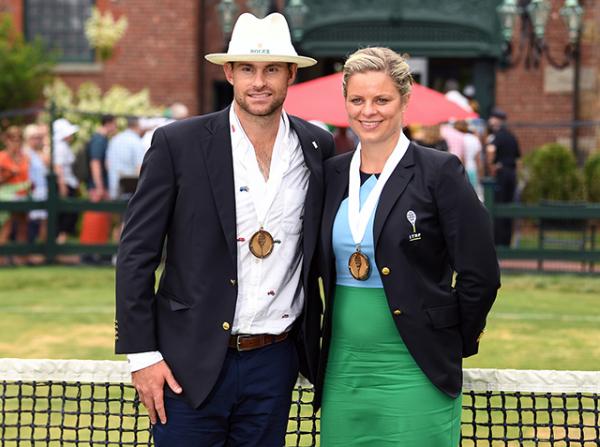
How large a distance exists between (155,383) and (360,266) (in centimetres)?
83

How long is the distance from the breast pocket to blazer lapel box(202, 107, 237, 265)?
20cm

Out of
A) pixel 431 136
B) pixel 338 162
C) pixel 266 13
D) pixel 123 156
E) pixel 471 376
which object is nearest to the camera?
pixel 338 162

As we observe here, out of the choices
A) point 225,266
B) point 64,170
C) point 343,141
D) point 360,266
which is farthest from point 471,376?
point 64,170

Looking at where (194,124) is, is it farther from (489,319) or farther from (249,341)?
(489,319)

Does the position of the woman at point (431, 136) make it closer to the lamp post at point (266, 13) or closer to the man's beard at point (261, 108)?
the lamp post at point (266, 13)

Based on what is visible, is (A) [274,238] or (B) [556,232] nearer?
(A) [274,238]

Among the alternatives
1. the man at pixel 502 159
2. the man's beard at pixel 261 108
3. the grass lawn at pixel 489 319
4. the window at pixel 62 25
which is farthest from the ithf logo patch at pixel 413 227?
the window at pixel 62 25

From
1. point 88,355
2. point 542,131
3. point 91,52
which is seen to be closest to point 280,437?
point 88,355

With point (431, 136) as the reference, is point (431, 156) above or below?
above

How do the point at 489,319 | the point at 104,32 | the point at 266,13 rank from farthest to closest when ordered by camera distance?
the point at 104,32 < the point at 266,13 < the point at 489,319

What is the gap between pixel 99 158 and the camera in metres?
17.7

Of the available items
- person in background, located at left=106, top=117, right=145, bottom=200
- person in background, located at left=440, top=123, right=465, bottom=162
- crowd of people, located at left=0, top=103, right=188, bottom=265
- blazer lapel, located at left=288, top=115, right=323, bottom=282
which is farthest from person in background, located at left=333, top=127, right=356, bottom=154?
blazer lapel, located at left=288, top=115, right=323, bottom=282

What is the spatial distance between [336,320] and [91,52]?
21641 mm

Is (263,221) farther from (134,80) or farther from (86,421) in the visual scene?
(134,80)
